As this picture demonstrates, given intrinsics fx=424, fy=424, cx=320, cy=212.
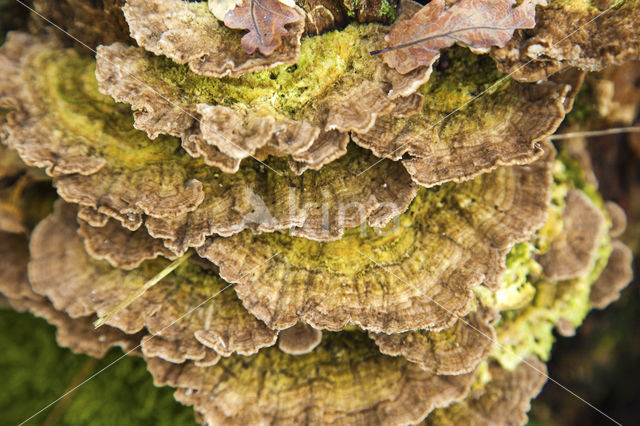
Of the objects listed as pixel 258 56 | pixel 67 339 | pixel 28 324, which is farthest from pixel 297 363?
pixel 28 324

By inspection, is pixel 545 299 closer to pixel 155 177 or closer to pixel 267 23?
pixel 267 23

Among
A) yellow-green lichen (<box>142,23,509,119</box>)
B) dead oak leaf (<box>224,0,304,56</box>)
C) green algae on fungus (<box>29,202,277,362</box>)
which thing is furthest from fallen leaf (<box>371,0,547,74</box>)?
green algae on fungus (<box>29,202,277,362</box>)

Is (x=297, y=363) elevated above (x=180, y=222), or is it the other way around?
(x=180, y=222)

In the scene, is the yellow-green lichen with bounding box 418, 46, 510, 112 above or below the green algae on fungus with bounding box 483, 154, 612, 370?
above

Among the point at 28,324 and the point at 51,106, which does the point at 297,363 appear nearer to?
the point at 51,106

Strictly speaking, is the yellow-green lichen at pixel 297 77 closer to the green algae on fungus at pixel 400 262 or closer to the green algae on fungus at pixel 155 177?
the green algae on fungus at pixel 155 177

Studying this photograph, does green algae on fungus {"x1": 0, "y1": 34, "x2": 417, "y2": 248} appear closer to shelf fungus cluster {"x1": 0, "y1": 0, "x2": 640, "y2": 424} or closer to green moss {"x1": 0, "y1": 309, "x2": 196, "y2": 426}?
shelf fungus cluster {"x1": 0, "y1": 0, "x2": 640, "y2": 424}

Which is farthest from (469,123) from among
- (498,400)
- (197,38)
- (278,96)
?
(498,400)
